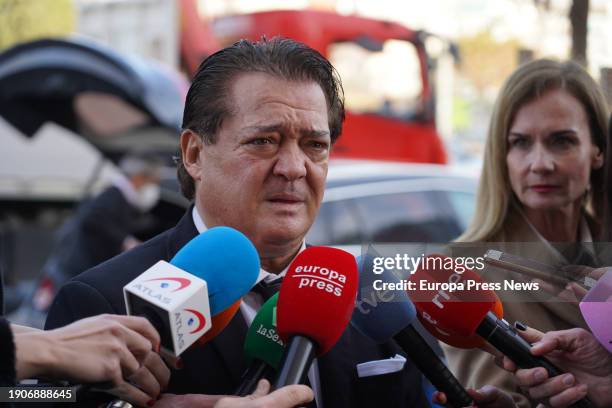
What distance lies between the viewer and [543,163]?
2.72 m

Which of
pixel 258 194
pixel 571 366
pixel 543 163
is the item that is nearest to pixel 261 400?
pixel 258 194

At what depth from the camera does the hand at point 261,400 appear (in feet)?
5.20

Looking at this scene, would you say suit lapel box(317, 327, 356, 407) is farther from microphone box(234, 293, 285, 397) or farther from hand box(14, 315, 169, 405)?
hand box(14, 315, 169, 405)

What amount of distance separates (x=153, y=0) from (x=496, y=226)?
29.1 feet

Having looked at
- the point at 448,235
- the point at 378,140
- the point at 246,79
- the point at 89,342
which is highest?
the point at 246,79

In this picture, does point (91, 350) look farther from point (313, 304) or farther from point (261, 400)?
point (313, 304)

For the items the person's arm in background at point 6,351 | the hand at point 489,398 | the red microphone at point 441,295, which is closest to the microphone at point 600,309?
the red microphone at point 441,295

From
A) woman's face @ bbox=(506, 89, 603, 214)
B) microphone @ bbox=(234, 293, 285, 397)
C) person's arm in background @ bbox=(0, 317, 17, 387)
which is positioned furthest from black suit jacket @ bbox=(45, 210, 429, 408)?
woman's face @ bbox=(506, 89, 603, 214)

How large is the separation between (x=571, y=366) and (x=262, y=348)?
72 cm

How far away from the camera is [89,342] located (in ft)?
5.12

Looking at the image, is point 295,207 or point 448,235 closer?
point 295,207

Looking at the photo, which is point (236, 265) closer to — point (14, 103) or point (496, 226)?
point (496, 226)

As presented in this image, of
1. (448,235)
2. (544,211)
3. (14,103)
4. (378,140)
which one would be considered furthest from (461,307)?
(378,140)

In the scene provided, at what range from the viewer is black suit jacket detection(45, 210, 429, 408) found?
6.64 ft
